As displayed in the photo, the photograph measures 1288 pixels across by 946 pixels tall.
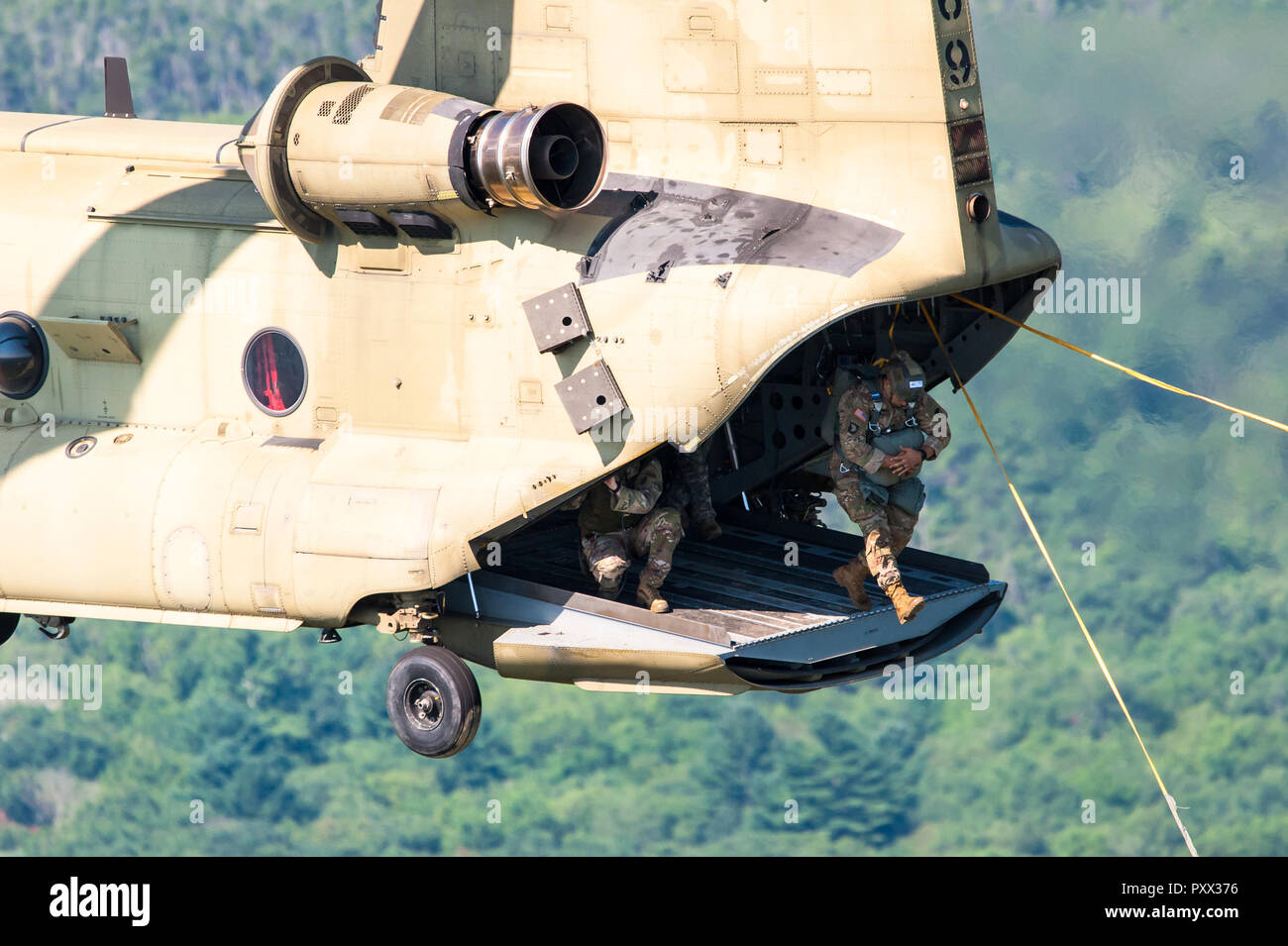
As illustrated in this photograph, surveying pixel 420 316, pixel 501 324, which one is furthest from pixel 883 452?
pixel 420 316

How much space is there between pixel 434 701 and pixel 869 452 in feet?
12.6

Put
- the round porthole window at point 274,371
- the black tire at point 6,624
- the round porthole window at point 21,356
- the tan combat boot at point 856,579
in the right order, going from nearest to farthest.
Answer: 1. the tan combat boot at point 856,579
2. the round porthole window at point 274,371
3. the round porthole window at point 21,356
4. the black tire at point 6,624

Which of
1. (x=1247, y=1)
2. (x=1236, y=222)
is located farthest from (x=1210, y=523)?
(x=1247, y=1)

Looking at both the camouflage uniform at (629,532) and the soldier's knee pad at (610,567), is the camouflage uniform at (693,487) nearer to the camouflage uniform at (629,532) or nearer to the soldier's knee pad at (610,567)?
the camouflage uniform at (629,532)

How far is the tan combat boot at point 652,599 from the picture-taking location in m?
16.6

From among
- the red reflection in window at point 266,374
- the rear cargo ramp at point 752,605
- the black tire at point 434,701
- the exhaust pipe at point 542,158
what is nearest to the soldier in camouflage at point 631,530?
the rear cargo ramp at point 752,605

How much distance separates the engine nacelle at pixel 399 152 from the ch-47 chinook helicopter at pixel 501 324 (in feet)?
0.10

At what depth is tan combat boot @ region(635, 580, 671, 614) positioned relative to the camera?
16562mm

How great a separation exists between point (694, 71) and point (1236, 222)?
82.5 feet

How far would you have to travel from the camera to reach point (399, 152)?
16.3m

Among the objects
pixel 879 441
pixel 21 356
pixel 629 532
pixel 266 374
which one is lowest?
pixel 629 532

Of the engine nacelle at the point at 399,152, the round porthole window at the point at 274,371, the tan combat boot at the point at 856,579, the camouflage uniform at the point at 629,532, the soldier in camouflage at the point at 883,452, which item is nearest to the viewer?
the engine nacelle at the point at 399,152

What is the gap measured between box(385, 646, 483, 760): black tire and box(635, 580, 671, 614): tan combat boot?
145 centimetres

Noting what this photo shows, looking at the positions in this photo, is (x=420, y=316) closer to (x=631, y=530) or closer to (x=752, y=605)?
(x=631, y=530)
